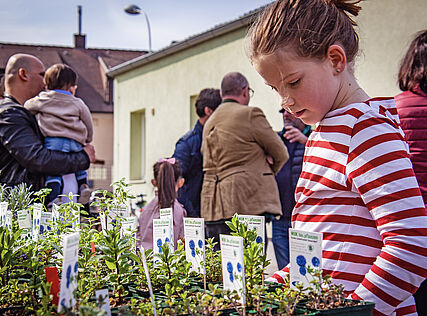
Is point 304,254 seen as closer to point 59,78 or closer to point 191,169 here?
point 59,78

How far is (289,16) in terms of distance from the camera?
1.49 m

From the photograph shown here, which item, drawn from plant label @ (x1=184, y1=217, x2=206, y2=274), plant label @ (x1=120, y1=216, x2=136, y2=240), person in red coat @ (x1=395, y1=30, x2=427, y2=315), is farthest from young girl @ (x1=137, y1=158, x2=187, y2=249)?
plant label @ (x1=184, y1=217, x2=206, y2=274)

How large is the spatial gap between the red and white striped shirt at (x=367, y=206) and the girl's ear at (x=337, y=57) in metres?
0.11

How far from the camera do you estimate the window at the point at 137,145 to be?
14.7 metres

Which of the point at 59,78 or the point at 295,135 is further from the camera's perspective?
the point at 295,135

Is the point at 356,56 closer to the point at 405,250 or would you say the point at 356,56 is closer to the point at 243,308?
the point at 405,250

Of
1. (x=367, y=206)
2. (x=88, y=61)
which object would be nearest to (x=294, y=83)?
(x=367, y=206)

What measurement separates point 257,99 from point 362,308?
7889 mm

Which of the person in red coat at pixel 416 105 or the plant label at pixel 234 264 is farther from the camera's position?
the person in red coat at pixel 416 105

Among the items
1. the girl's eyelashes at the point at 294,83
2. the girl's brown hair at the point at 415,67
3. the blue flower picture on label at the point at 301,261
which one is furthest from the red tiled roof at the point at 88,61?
the blue flower picture on label at the point at 301,261

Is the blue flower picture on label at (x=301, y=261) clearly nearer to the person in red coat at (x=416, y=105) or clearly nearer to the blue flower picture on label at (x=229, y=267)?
the blue flower picture on label at (x=229, y=267)

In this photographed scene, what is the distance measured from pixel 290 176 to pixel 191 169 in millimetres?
921

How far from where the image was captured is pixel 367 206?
138cm

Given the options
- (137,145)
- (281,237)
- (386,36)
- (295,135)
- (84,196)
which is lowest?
(281,237)
